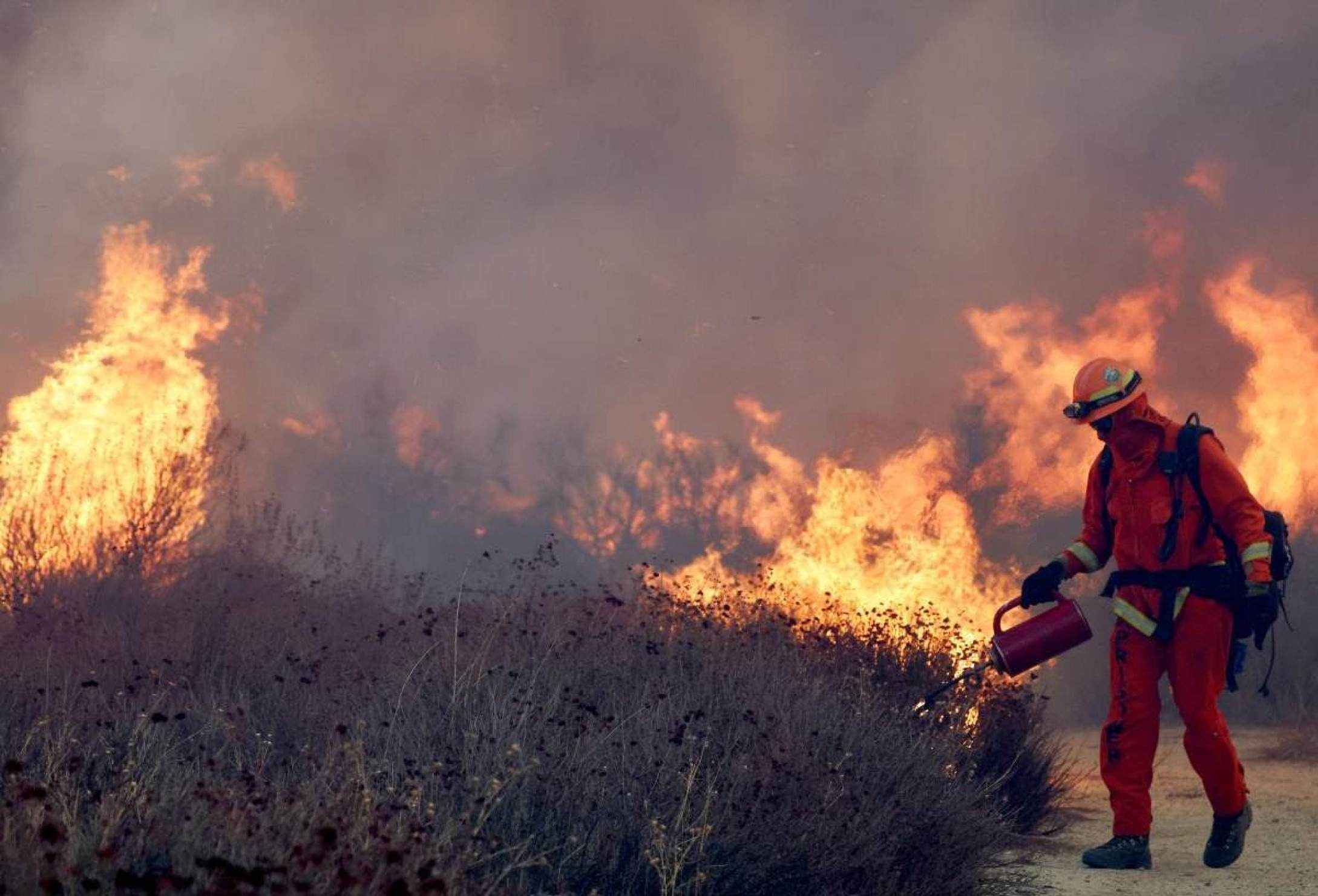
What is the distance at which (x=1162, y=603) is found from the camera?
6.42m

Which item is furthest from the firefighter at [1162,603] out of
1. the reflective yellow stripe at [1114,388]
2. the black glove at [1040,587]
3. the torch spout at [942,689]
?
the torch spout at [942,689]

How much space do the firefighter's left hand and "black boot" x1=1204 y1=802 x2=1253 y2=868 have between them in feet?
2.92

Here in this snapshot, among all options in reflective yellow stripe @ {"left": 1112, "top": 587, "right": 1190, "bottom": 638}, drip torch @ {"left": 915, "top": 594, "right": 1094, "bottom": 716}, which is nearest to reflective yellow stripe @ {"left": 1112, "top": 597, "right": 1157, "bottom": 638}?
reflective yellow stripe @ {"left": 1112, "top": 587, "right": 1190, "bottom": 638}

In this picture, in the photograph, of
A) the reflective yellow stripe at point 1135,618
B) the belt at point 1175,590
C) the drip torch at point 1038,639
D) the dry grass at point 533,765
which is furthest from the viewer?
the drip torch at point 1038,639

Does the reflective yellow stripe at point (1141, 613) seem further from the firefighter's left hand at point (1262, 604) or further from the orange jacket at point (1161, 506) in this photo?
the firefighter's left hand at point (1262, 604)

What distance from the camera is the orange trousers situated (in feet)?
20.9

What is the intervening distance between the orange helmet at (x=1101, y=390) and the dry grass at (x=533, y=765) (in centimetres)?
177

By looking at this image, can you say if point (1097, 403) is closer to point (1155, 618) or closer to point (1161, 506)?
point (1161, 506)

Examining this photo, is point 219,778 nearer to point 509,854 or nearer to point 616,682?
point 509,854

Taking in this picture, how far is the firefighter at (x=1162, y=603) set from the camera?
6.35 m

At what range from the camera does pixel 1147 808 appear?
21.3 ft

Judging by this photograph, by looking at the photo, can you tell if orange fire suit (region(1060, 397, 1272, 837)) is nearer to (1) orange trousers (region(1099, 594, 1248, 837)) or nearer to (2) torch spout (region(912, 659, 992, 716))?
(1) orange trousers (region(1099, 594, 1248, 837))

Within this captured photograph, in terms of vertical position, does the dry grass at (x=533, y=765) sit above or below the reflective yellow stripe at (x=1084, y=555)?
below

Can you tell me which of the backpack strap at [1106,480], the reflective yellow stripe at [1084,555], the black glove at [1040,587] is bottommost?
the black glove at [1040,587]
